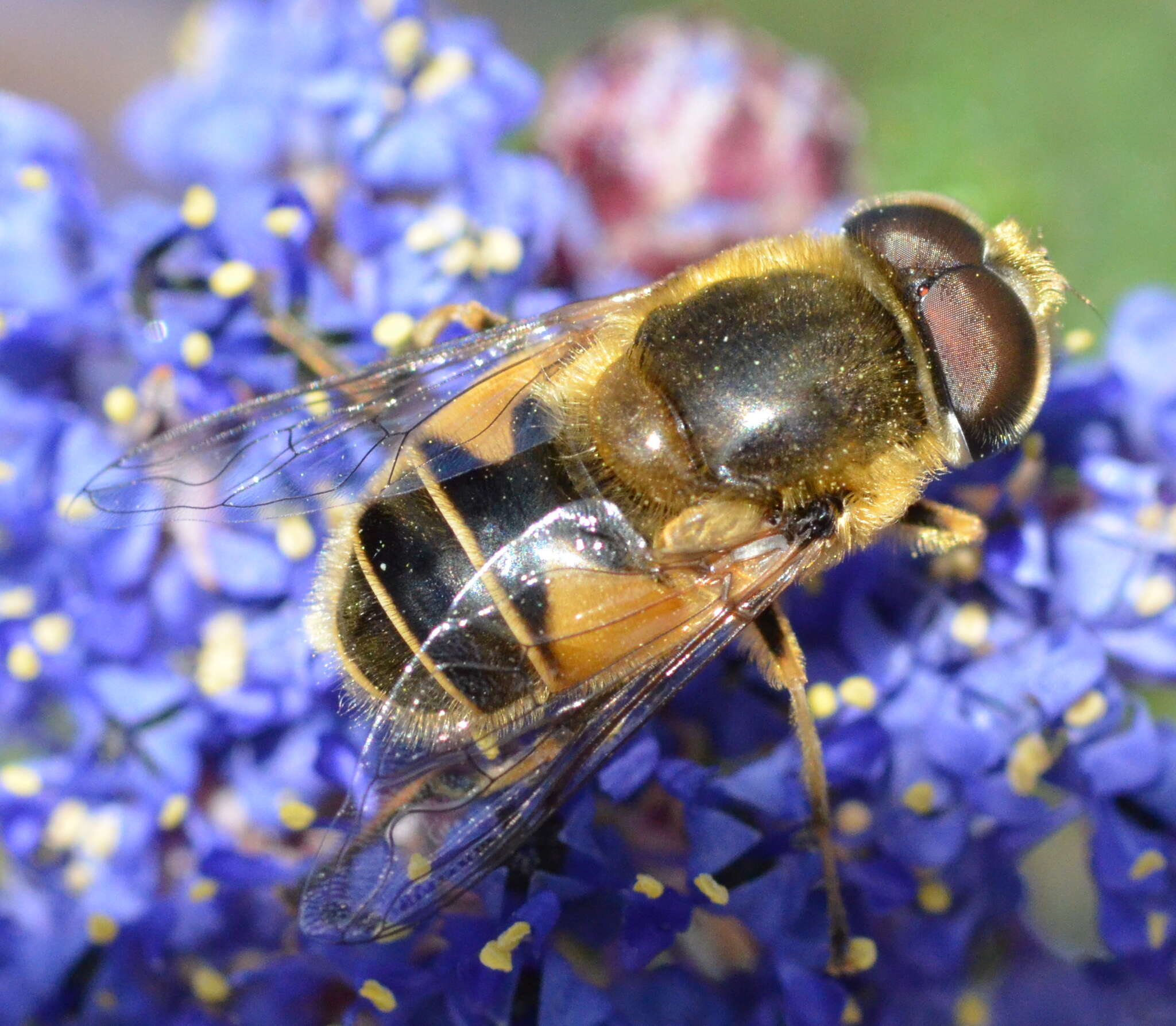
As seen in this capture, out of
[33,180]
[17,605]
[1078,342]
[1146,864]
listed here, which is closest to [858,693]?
[1146,864]

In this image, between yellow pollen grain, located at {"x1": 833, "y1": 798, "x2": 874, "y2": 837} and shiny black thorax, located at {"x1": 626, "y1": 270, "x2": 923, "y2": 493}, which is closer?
shiny black thorax, located at {"x1": 626, "y1": 270, "x2": 923, "y2": 493}

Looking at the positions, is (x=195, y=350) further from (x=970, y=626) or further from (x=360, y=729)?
(x=970, y=626)

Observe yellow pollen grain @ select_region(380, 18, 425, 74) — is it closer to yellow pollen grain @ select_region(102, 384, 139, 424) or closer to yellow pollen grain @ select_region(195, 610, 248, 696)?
yellow pollen grain @ select_region(102, 384, 139, 424)

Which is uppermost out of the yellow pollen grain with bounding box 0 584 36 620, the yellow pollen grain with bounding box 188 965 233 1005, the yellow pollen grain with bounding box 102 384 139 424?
the yellow pollen grain with bounding box 102 384 139 424

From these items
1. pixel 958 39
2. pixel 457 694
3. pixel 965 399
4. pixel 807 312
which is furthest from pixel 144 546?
pixel 958 39

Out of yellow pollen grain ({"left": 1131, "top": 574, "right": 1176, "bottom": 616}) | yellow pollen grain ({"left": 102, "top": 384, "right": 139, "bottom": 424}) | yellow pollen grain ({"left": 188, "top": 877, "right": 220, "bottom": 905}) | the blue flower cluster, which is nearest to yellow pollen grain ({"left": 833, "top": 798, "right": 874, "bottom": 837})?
the blue flower cluster
